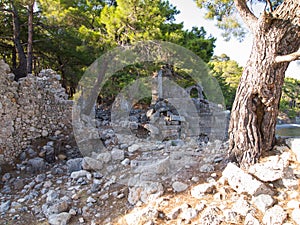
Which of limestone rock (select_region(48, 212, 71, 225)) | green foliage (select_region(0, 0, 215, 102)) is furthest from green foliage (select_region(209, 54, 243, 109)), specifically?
limestone rock (select_region(48, 212, 71, 225))

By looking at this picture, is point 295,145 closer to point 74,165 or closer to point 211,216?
point 211,216

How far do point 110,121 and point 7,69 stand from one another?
350 cm

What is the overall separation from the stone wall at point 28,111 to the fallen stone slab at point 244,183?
3.88 m

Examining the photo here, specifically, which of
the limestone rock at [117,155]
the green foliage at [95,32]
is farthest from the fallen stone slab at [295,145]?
the green foliage at [95,32]

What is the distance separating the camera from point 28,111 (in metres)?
4.54

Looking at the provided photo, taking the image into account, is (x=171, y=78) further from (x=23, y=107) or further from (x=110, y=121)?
(x=23, y=107)

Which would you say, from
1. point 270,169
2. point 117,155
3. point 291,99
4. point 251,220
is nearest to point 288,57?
point 270,169

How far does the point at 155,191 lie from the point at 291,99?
2008 cm

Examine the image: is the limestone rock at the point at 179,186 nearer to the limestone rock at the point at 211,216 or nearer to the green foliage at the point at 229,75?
the limestone rock at the point at 211,216

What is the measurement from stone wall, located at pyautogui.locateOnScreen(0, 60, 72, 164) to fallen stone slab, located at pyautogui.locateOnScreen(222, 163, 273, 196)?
3.88 meters

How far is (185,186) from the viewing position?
2.59 m

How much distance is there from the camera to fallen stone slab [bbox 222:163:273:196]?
2.17m

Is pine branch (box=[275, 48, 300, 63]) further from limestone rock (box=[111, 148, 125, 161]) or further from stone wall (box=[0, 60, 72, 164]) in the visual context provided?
stone wall (box=[0, 60, 72, 164])

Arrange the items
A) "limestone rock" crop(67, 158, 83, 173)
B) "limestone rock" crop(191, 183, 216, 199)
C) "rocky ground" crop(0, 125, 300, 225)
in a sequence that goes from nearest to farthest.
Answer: "rocky ground" crop(0, 125, 300, 225), "limestone rock" crop(191, 183, 216, 199), "limestone rock" crop(67, 158, 83, 173)
